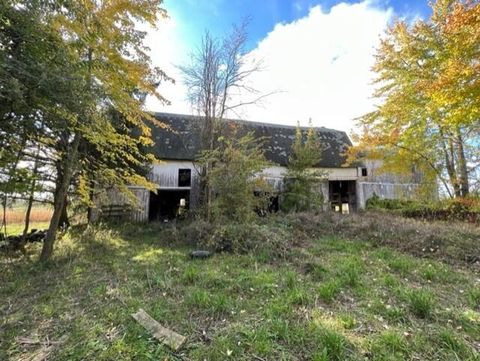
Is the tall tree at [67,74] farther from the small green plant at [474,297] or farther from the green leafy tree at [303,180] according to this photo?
the green leafy tree at [303,180]

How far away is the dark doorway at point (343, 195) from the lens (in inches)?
788

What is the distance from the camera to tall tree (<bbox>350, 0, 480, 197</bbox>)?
303 inches

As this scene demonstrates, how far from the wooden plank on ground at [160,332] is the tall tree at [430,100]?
8.73 meters

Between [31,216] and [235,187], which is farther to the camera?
[31,216]

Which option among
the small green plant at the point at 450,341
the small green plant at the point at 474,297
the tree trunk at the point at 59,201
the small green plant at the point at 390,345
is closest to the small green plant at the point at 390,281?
the small green plant at the point at 474,297

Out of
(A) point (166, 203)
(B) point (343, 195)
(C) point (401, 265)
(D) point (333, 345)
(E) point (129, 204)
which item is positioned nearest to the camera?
(D) point (333, 345)

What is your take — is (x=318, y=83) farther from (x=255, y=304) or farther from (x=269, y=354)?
(x=269, y=354)

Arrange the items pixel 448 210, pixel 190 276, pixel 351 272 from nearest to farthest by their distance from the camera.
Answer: pixel 351 272 → pixel 190 276 → pixel 448 210

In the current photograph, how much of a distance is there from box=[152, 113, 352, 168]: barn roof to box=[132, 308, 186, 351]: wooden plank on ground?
10861mm

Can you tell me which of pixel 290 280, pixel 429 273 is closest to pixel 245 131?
pixel 290 280

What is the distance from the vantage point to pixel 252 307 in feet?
13.3

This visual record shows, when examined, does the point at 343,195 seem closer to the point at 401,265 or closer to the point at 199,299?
the point at 401,265

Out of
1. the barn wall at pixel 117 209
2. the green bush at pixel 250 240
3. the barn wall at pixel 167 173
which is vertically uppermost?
the barn wall at pixel 167 173

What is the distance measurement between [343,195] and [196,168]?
12.3 meters
